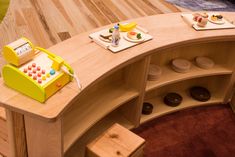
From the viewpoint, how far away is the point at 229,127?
2564 mm

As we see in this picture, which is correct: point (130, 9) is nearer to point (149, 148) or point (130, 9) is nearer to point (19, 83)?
point (149, 148)

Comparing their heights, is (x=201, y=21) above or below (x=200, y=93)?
above

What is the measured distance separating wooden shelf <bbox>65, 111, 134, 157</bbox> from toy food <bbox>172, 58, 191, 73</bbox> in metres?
0.55

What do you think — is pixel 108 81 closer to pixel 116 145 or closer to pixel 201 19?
pixel 116 145

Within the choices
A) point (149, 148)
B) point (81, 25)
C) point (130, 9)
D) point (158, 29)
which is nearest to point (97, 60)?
point (158, 29)

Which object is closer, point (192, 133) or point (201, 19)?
point (201, 19)

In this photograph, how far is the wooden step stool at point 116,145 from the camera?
5.91 feet

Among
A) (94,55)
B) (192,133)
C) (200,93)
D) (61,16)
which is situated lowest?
(192,133)

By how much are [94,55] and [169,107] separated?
3.30 feet

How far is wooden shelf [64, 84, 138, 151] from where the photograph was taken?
72.6 inches

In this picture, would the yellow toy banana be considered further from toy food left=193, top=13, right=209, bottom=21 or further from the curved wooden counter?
toy food left=193, top=13, right=209, bottom=21

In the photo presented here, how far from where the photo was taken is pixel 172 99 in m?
2.62

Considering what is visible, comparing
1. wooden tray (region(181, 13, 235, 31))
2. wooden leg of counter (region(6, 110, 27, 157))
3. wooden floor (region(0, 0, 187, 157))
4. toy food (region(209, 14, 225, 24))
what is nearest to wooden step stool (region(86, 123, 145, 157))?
wooden leg of counter (region(6, 110, 27, 157))

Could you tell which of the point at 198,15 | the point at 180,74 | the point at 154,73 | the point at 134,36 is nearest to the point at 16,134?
the point at 134,36
